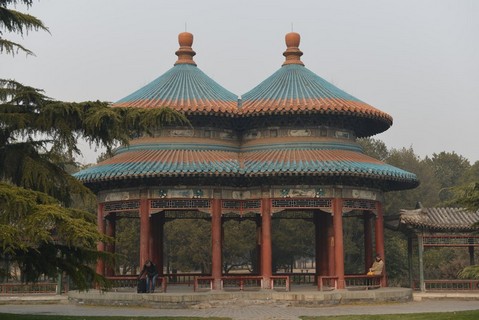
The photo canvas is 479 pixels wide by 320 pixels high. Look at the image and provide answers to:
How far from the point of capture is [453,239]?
84.1 ft

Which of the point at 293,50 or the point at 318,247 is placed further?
the point at 293,50

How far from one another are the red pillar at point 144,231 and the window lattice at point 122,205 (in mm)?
461

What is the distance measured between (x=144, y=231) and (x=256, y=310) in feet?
17.8

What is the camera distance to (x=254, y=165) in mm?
23016

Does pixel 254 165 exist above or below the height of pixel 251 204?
above

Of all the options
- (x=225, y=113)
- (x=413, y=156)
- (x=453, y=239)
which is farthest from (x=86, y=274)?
(x=413, y=156)

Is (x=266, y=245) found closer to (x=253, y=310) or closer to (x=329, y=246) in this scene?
(x=329, y=246)

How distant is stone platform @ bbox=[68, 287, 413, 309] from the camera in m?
20.9

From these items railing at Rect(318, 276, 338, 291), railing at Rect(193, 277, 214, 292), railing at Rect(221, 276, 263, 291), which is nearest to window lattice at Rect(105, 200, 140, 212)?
railing at Rect(193, 277, 214, 292)

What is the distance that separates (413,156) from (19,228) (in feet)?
186

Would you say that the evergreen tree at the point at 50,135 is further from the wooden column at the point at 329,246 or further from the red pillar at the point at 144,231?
the wooden column at the point at 329,246

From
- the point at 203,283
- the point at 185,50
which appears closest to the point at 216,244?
the point at 203,283

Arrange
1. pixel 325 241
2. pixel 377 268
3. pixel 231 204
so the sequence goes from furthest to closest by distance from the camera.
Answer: pixel 325 241, pixel 377 268, pixel 231 204

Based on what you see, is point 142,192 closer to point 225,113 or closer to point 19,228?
point 225,113
